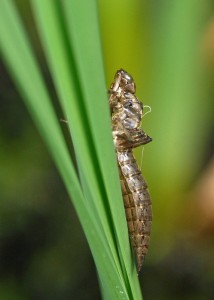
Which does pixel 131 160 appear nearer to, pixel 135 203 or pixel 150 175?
pixel 135 203

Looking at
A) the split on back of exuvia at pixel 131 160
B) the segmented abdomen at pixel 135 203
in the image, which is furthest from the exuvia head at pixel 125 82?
the segmented abdomen at pixel 135 203

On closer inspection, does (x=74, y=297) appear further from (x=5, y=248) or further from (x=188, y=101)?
(x=188, y=101)

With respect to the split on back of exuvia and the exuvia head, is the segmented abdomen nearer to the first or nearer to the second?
the split on back of exuvia

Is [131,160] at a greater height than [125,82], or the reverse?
[125,82]

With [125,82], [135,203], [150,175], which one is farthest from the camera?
[150,175]

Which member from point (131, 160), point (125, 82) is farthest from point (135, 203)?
point (125, 82)

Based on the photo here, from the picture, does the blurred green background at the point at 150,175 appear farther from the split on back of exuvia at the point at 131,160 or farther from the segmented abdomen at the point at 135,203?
the segmented abdomen at the point at 135,203

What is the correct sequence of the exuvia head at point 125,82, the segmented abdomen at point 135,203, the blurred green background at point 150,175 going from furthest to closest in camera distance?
the blurred green background at point 150,175 → the exuvia head at point 125,82 → the segmented abdomen at point 135,203
